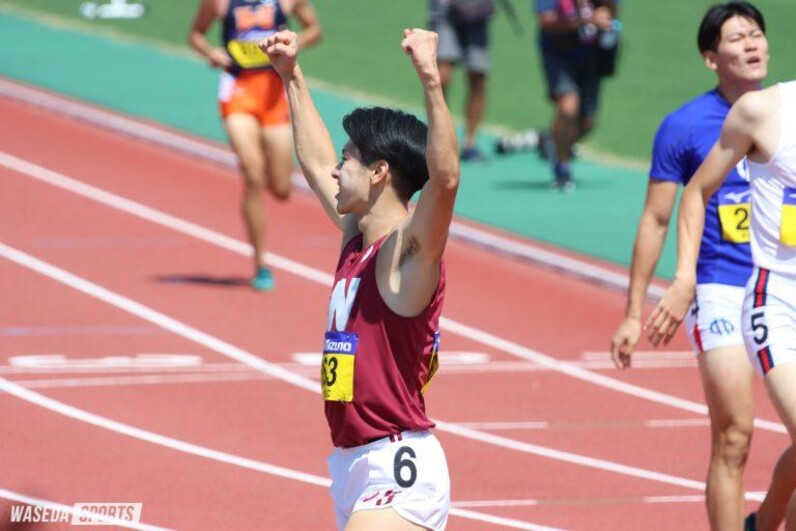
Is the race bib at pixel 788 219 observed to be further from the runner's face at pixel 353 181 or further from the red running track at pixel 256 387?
the red running track at pixel 256 387

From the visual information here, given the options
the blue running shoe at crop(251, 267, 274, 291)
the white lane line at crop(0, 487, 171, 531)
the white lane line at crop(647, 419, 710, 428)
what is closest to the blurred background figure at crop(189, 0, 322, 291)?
the blue running shoe at crop(251, 267, 274, 291)

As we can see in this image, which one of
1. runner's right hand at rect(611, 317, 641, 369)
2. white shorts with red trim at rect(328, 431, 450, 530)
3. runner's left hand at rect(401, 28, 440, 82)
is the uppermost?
runner's left hand at rect(401, 28, 440, 82)

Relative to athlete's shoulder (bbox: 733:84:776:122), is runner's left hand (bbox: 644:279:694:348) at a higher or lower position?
lower

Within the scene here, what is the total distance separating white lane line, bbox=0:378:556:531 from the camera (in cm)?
866

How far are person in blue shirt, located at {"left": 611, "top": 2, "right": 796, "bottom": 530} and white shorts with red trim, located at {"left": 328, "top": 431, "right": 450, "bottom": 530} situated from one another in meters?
1.71

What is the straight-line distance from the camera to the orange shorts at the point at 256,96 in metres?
13.4

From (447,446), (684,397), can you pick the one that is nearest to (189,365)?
(447,446)

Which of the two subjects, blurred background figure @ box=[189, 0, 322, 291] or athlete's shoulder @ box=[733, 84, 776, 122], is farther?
blurred background figure @ box=[189, 0, 322, 291]

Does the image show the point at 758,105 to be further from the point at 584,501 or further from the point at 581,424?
the point at 581,424

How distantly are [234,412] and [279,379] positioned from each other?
87 centimetres

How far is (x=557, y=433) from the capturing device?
1036cm

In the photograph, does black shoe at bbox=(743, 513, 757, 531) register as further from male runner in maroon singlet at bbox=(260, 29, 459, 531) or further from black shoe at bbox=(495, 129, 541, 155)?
black shoe at bbox=(495, 129, 541, 155)

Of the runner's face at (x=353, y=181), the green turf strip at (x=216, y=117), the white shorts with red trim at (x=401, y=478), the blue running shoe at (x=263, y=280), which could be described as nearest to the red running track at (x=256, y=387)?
the blue running shoe at (x=263, y=280)

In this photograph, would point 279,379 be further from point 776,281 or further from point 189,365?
point 776,281
